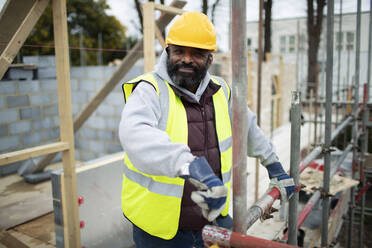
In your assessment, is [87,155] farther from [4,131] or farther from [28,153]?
[28,153]

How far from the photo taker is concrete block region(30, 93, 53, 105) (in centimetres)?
543

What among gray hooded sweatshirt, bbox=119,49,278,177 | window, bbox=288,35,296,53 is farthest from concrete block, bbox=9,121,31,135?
window, bbox=288,35,296,53

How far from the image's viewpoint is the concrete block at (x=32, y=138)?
528 cm

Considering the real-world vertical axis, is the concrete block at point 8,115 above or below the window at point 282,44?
below

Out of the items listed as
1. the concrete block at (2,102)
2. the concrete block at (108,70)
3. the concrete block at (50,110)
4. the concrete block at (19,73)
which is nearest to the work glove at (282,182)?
the concrete block at (19,73)

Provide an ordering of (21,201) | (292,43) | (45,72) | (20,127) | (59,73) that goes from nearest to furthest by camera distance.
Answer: (59,73)
(21,201)
(45,72)
(20,127)
(292,43)

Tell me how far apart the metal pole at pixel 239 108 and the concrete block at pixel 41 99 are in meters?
4.92

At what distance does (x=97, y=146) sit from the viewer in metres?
7.37

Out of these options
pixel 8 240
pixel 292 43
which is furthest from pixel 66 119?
pixel 292 43

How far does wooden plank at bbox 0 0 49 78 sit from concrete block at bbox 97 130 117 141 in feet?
15.4

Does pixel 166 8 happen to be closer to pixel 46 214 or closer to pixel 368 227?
pixel 46 214

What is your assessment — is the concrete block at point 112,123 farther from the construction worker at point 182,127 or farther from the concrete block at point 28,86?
the construction worker at point 182,127

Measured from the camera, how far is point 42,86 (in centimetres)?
507

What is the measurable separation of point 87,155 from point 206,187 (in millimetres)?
6827
